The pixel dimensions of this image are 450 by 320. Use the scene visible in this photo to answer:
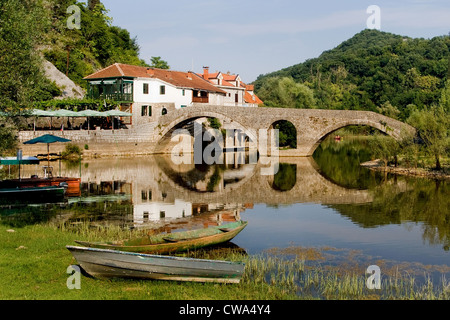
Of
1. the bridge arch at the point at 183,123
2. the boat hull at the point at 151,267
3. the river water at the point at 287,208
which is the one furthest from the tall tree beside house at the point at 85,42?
the boat hull at the point at 151,267

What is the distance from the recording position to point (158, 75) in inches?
Answer: 2116

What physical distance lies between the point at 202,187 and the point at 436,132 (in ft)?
54.9

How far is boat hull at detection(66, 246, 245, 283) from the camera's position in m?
10.6

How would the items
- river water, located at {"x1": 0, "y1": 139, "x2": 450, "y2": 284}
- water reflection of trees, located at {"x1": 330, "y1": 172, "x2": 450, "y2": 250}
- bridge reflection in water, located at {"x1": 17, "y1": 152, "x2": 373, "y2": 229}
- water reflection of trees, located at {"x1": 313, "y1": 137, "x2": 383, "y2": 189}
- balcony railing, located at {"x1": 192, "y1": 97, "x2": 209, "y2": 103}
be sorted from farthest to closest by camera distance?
balcony railing, located at {"x1": 192, "y1": 97, "x2": 209, "y2": 103} → water reflection of trees, located at {"x1": 313, "y1": 137, "x2": 383, "y2": 189} → bridge reflection in water, located at {"x1": 17, "y1": 152, "x2": 373, "y2": 229} → water reflection of trees, located at {"x1": 330, "y1": 172, "x2": 450, "y2": 250} → river water, located at {"x1": 0, "y1": 139, "x2": 450, "y2": 284}

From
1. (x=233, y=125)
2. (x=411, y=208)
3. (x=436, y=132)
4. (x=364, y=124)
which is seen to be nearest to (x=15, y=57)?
(x=411, y=208)

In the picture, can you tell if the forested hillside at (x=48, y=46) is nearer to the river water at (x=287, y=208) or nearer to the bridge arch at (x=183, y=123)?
the river water at (x=287, y=208)

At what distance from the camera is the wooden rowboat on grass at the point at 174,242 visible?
11703 millimetres

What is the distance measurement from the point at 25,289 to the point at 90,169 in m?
26.1

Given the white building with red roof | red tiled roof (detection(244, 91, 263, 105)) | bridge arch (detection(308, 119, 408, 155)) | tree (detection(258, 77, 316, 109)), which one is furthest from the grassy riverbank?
red tiled roof (detection(244, 91, 263, 105))

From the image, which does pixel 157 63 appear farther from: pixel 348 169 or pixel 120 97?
pixel 348 169

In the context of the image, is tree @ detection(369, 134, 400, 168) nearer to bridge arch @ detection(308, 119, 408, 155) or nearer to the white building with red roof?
bridge arch @ detection(308, 119, 408, 155)

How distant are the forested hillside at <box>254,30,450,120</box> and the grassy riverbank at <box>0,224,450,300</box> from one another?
5919 cm

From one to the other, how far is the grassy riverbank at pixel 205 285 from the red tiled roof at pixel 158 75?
37965 mm
